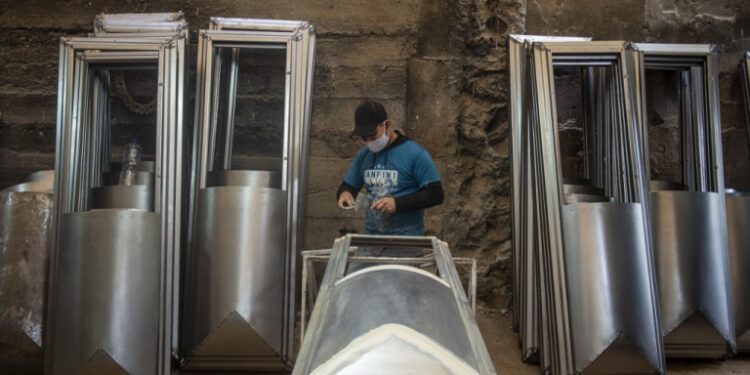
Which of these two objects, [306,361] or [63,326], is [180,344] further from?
[306,361]

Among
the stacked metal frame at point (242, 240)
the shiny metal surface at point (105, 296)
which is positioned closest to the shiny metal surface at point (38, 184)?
the shiny metal surface at point (105, 296)

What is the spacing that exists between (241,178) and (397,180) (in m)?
0.91

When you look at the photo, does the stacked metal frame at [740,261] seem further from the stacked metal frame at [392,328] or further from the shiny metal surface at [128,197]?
the shiny metal surface at [128,197]

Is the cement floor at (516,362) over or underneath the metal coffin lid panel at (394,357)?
underneath

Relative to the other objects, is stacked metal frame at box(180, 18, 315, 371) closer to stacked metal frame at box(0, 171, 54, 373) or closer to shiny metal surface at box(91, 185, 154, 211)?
shiny metal surface at box(91, 185, 154, 211)

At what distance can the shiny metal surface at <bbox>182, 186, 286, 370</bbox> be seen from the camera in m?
3.04

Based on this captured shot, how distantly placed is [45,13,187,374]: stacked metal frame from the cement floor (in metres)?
1.83

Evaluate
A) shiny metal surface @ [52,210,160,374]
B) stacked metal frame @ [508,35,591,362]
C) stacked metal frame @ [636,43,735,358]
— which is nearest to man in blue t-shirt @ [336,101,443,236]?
stacked metal frame @ [508,35,591,362]

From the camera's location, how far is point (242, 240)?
312cm

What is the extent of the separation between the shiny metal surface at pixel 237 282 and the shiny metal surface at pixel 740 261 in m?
2.67

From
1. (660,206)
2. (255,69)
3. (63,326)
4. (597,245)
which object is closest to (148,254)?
(63,326)

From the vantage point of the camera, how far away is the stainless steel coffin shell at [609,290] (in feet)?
9.37

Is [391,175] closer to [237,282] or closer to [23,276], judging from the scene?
[237,282]

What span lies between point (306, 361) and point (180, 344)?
1.96 metres
